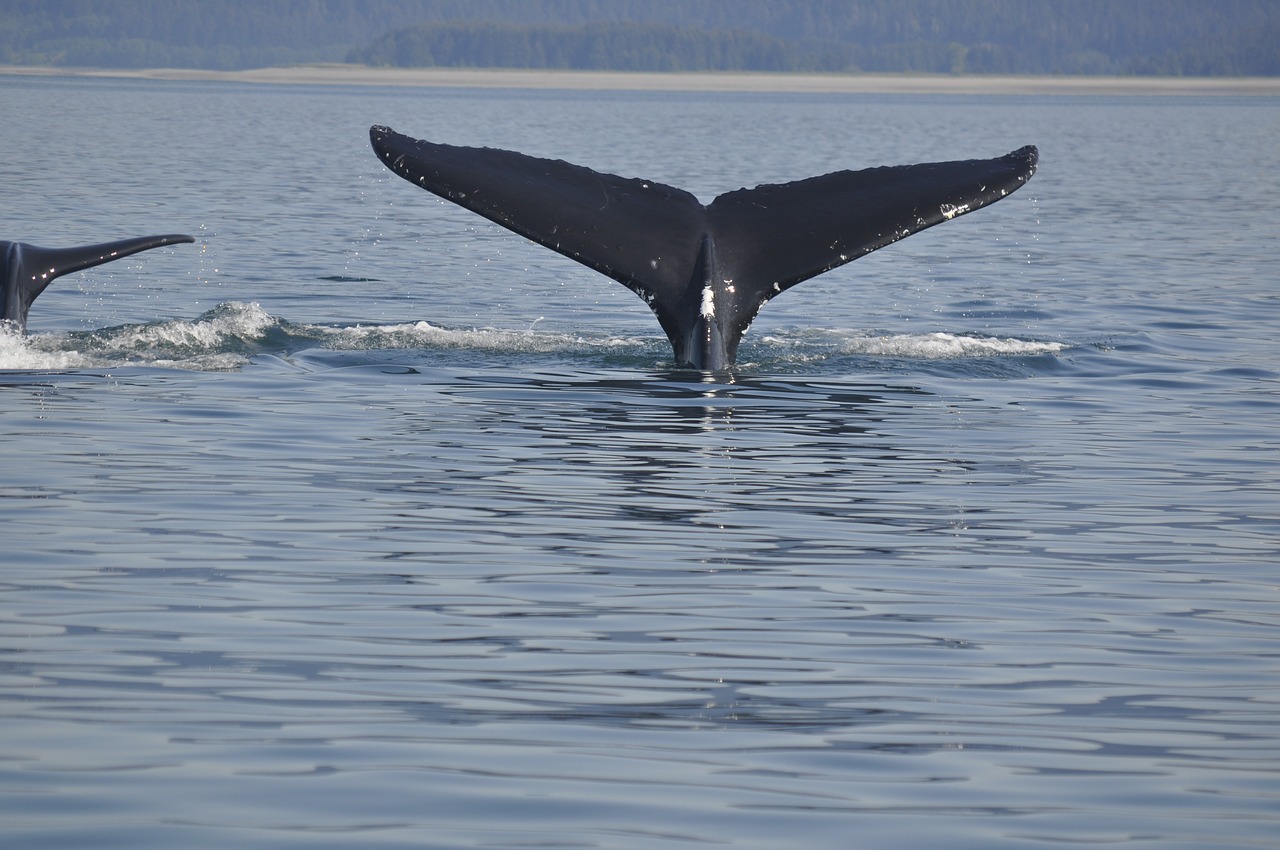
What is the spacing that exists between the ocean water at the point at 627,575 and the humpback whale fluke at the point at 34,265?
0.95 ft

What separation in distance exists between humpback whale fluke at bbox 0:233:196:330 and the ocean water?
0.29 m

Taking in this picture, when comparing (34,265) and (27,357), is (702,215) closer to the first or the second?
(34,265)

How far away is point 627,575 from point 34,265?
6821mm

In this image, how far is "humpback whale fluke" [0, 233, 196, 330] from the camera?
514 inches

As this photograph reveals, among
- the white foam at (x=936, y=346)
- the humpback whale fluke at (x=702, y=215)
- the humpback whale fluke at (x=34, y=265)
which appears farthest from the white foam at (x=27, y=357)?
the white foam at (x=936, y=346)

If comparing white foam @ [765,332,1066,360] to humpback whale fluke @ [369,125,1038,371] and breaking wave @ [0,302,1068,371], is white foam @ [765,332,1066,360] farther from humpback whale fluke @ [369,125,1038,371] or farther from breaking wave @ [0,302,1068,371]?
humpback whale fluke @ [369,125,1038,371]

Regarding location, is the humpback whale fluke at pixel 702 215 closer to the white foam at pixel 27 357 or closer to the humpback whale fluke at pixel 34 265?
the humpback whale fluke at pixel 34 265

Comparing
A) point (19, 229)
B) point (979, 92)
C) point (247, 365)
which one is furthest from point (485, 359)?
point (979, 92)

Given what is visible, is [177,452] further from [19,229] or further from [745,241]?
[19,229]

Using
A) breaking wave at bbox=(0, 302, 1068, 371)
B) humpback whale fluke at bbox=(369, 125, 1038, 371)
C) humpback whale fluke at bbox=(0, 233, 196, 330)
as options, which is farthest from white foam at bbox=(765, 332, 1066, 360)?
humpback whale fluke at bbox=(0, 233, 196, 330)

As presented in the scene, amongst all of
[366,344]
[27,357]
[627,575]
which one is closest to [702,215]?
[366,344]

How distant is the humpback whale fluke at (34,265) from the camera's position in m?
13.0

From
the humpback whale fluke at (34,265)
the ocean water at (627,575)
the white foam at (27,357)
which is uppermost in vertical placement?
the humpback whale fluke at (34,265)

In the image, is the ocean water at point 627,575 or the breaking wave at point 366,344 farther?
the breaking wave at point 366,344
